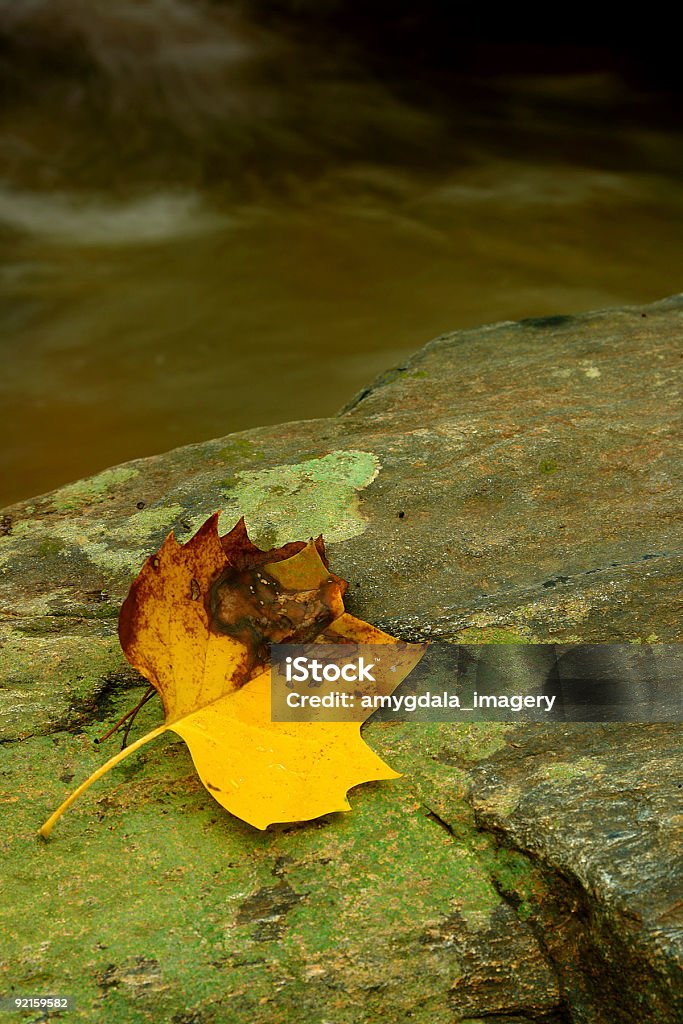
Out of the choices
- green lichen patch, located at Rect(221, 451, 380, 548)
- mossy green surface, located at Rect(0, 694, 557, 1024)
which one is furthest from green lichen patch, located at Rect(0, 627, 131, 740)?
green lichen patch, located at Rect(221, 451, 380, 548)

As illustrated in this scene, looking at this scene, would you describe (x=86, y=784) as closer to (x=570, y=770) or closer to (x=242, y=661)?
(x=242, y=661)

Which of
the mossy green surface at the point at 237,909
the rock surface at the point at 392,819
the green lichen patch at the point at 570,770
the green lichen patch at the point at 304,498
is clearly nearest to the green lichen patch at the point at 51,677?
the rock surface at the point at 392,819

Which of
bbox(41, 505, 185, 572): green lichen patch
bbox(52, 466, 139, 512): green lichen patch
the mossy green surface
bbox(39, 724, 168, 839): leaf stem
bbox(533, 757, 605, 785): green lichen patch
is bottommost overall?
the mossy green surface

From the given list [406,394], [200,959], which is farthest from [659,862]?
[406,394]

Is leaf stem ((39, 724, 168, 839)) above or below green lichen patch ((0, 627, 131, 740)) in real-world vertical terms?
above

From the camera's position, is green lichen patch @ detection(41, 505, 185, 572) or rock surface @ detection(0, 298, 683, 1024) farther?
green lichen patch @ detection(41, 505, 185, 572)

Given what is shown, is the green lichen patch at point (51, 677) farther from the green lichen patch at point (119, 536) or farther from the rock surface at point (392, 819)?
the green lichen patch at point (119, 536)

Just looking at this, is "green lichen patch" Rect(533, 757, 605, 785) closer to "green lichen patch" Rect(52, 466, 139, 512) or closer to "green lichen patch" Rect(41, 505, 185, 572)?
"green lichen patch" Rect(41, 505, 185, 572)

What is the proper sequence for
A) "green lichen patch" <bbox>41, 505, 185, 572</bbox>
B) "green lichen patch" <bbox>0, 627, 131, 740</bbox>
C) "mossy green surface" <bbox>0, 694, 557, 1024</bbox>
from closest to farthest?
"mossy green surface" <bbox>0, 694, 557, 1024</bbox> → "green lichen patch" <bbox>0, 627, 131, 740</bbox> → "green lichen patch" <bbox>41, 505, 185, 572</bbox>
